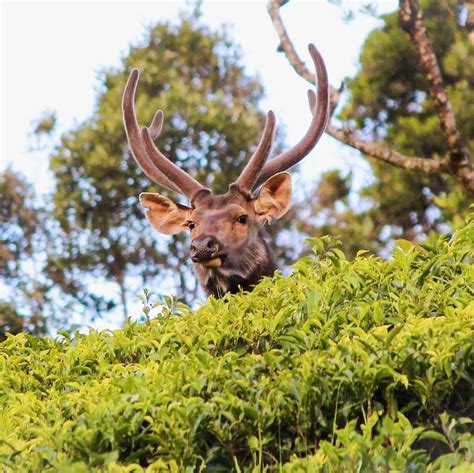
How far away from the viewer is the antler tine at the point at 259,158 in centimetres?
975

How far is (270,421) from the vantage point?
482 cm

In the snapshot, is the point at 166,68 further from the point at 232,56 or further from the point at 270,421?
the point at 270,421

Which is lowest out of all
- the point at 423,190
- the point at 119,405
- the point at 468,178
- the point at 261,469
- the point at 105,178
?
the point at 261,469

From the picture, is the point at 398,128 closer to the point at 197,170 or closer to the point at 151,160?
the point at 197,170

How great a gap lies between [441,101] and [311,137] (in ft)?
10.1

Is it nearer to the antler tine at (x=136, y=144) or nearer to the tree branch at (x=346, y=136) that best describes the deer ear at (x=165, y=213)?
the antler tine at (x=136, y=144)

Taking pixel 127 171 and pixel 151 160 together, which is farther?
pixel 127 171

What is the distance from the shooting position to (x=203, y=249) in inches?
351

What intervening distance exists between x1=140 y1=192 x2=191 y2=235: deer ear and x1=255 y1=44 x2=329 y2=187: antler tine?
69cm

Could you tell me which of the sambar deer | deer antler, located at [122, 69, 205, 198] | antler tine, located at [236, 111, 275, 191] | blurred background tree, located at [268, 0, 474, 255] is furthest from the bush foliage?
blurred background tree, located at [268, 0, 474, 255]

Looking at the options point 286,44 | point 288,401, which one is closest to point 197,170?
point 286,44

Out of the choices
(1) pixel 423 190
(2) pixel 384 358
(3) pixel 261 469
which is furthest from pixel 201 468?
(1) pixel 423 190

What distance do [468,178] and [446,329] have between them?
812 centimetres

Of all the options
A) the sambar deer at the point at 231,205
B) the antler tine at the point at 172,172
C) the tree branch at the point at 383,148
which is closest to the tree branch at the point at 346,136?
the tree branch at the point at 383,148
